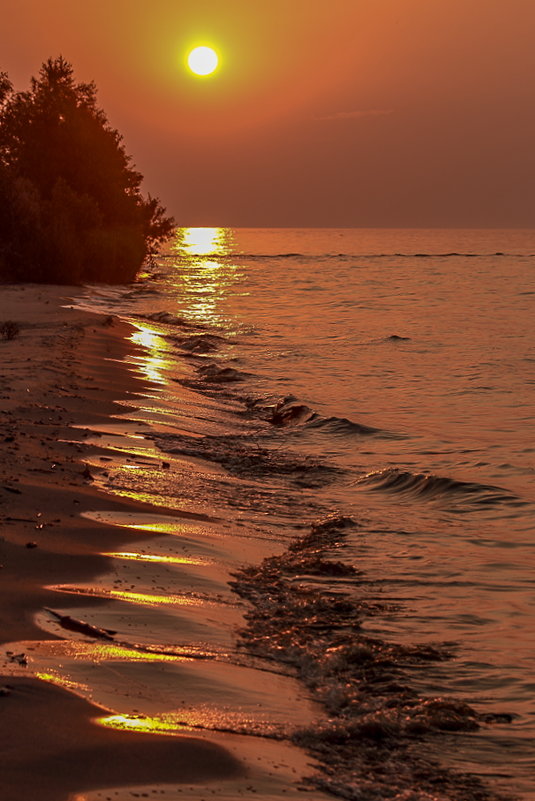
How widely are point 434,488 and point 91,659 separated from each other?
6.60 meters

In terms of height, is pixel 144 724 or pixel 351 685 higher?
pixel 144 724

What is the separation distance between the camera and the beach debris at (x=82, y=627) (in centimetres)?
476

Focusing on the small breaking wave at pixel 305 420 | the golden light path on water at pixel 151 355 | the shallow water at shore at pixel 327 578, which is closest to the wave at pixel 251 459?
the shallow water at shore at pixel 327 578

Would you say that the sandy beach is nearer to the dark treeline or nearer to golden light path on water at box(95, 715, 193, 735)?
golden light path on water at box(95, 715, 193, 735)

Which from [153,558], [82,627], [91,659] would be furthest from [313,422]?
[91,659]

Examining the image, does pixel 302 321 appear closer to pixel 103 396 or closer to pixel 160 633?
pixel 103 396

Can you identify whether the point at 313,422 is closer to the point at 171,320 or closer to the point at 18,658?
the point at 18,658

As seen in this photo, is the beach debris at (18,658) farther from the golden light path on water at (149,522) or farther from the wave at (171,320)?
the wave at (171,320)

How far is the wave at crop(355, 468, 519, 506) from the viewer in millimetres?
10047

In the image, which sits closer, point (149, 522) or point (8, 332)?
point (149, 522)

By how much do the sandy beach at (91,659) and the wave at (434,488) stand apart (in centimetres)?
276

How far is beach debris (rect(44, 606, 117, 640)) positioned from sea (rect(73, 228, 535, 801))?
8.5 inches

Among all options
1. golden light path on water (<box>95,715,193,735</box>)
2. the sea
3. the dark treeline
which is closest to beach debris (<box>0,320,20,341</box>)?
the sea

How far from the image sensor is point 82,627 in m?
4.81
